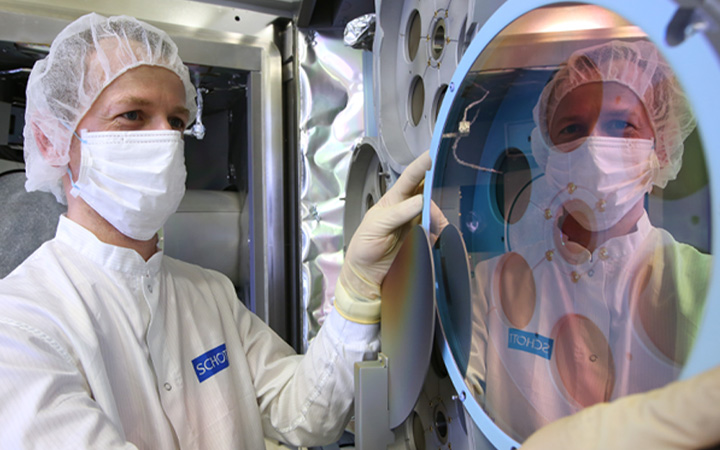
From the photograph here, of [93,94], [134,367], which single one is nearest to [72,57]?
[93,94]

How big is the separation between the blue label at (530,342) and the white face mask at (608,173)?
0.60 ft

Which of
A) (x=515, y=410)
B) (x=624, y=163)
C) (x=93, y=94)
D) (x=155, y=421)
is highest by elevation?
(x=93, y=94)

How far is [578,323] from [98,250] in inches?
42.6

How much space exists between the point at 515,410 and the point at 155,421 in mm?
826

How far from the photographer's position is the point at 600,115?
1.82 feet

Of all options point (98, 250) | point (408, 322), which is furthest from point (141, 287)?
point (408, 322)

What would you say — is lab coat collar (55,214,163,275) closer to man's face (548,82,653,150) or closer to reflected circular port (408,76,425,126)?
reflected circular port (408,76,425,126)

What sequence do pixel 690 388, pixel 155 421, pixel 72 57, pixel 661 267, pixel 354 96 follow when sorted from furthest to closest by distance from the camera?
1. pixel 354 96
2. pixel 72 57
3. pixel 155 421
4. pixel 661 267
5. pixel 690 388

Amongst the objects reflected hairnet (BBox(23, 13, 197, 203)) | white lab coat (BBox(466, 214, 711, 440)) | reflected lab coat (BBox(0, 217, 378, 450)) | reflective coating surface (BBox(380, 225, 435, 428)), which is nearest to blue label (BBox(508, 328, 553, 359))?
white lab coat (BBox(466, 214, 711, 440))

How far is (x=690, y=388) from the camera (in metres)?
0.36

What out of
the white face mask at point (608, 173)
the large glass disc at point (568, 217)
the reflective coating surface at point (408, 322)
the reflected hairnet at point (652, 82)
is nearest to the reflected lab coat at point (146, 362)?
the reflective coating surface at point (408, 322)

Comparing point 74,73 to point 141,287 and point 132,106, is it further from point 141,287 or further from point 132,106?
point 141,287

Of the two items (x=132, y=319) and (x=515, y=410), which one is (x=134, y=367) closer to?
(x=132, y=319)

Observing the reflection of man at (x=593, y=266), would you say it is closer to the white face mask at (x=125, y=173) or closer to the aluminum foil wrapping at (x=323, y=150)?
the white face mask at (x=125, y=173)
